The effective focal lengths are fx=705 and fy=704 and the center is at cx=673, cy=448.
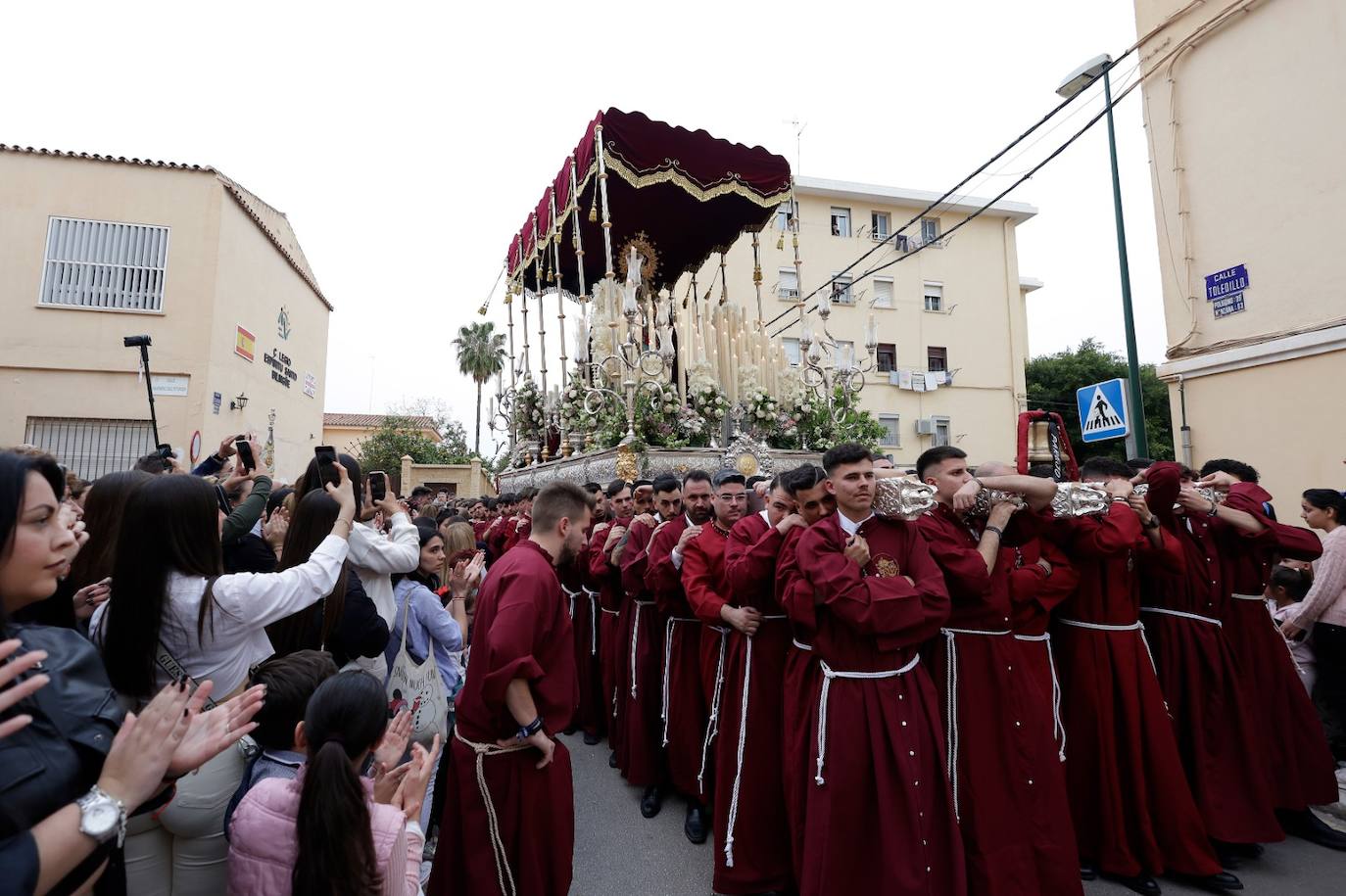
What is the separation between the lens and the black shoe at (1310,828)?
3.79m

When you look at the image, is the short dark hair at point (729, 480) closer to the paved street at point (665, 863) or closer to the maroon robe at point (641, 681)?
the maroon robe at point (641, 681)

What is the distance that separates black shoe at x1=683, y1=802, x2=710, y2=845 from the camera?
4070 millimetres

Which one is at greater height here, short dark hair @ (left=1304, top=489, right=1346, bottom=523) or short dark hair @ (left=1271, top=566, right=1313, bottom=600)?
short dark hair @ (left=1304, top=489, right=1346, bottom=523)

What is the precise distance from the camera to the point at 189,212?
50.3 feet

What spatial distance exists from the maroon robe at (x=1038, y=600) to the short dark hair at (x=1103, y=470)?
0.72 metres

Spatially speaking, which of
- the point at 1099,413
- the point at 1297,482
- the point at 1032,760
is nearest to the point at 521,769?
the point at 1032,760

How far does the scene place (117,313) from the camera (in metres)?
14.8

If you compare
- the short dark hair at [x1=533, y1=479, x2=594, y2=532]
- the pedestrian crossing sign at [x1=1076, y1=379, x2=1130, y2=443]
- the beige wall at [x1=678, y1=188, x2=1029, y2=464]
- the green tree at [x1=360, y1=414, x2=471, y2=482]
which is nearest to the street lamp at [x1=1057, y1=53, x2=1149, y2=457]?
the pedestrian crossing sign at [x1=1076, y1=379, x2=1130, y2=443]

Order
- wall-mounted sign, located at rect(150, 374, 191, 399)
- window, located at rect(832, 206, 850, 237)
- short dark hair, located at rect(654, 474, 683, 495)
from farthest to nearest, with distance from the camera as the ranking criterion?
1. window, located at rect(832, 206, 850, 237)
2. wall-mounted sign, located at rect(150, 374, 191, 399)
3. short dark hair, located at rect(654, 474, 683, 495)

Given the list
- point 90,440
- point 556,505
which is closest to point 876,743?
point 556,505

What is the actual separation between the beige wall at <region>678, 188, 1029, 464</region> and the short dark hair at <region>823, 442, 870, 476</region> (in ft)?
68.3

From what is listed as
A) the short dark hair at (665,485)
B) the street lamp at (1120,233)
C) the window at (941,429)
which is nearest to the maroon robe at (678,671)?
the short dark hair at (665,485)

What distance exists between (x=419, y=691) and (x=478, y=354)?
121 ft

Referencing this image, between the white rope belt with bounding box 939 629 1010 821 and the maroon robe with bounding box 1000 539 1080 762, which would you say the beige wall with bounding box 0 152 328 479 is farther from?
the maroon robe with bounding box 1000 539 1080 762
